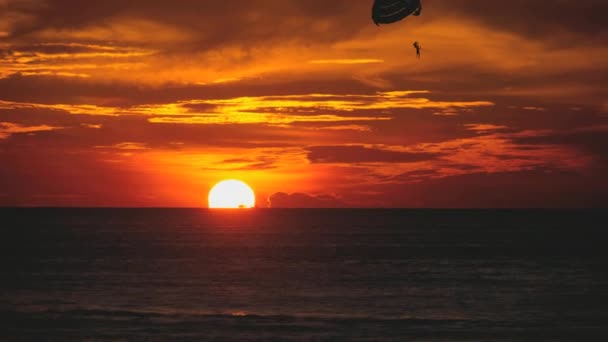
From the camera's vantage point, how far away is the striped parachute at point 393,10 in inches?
1190

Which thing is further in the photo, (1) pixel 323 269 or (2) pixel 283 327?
(1) pixel 323 269

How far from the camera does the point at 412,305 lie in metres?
45.3

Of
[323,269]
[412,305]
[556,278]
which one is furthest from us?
[323,269]

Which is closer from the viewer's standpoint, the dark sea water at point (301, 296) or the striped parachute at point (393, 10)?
the striped parachute at point (393, 10)

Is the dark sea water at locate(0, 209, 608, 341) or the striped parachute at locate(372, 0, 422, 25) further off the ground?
the striped parachute at locate(372, 0, 422, 25)

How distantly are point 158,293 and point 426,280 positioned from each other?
69.6 feet

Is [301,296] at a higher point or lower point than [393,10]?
lower

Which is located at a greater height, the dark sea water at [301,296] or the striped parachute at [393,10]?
the striped parachute at [393,10]

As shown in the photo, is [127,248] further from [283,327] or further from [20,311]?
[283,327]

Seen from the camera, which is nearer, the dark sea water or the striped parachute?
the striped parachute

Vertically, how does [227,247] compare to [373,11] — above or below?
below

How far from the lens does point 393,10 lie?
102 ft

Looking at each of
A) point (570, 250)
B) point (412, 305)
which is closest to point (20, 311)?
point (412, 305)

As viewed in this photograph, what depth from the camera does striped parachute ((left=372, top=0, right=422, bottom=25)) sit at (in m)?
30.2
